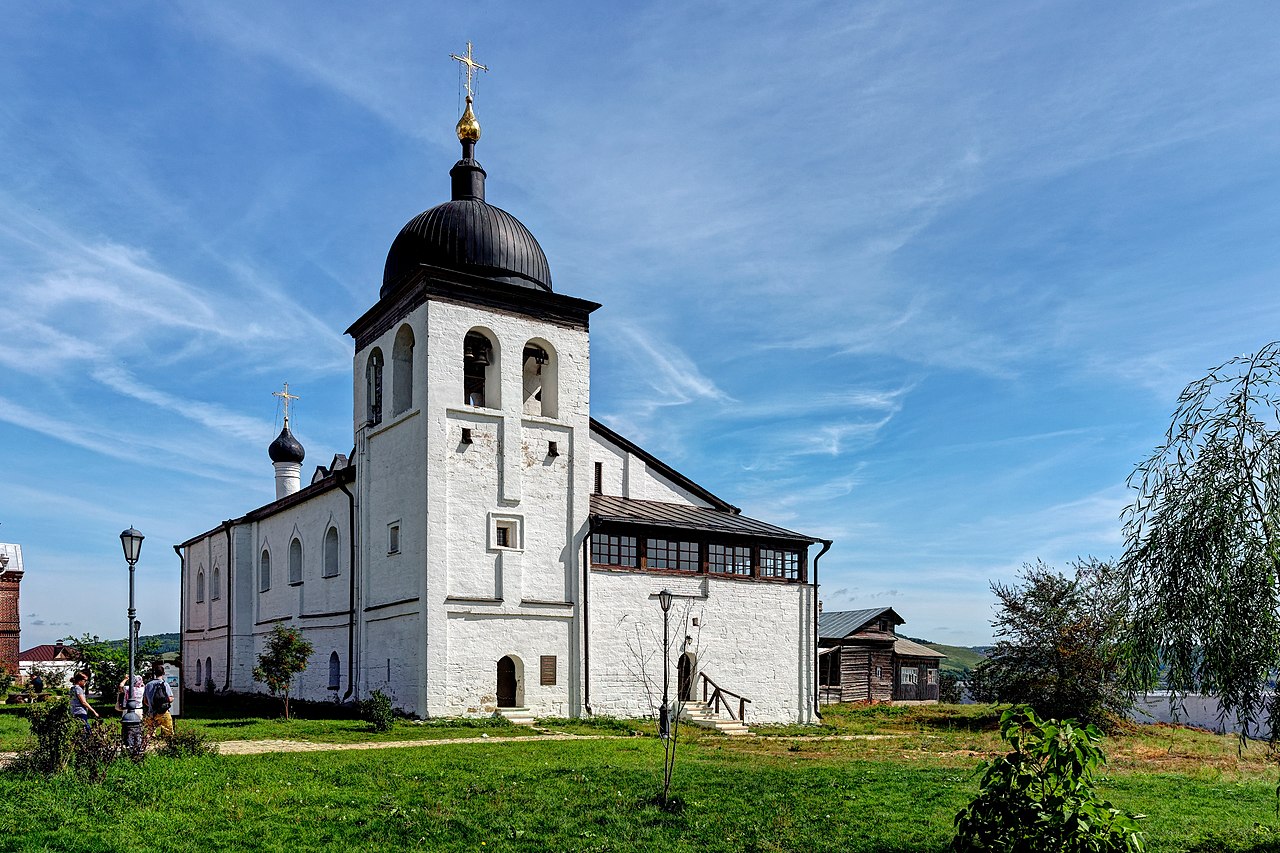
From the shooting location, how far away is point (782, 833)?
1210 centimetres

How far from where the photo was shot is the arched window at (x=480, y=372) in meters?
27.2

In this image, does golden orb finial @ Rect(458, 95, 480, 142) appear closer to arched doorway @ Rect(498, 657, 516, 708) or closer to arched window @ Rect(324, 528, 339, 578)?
arched window @ Rect(324, 528, 339, 578)

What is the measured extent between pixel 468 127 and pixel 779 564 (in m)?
15.5

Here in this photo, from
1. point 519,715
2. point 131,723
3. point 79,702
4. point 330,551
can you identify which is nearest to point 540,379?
point 330,551

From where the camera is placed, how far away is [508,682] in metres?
26.5

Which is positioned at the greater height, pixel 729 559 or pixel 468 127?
→ pixel 468 127

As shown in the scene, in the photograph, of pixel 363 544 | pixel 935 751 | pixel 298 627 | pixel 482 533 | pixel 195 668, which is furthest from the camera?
pixel 195 668

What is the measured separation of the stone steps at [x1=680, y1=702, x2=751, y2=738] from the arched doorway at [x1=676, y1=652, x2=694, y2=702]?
443 millimetres

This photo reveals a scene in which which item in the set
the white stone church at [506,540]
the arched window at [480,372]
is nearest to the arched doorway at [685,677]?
the white stone church at [506,540]

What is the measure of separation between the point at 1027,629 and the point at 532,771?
17.5 m

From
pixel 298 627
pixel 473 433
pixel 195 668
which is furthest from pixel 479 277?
pixel 195 668

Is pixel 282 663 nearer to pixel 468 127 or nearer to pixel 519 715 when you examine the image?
pixel 519 715

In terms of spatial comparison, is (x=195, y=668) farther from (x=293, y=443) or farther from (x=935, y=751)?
(x=935, y=751)

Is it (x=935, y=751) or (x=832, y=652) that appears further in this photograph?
(x=832, y=652)
